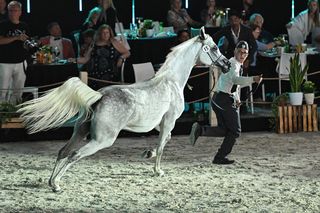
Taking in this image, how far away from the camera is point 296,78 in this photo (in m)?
14.0

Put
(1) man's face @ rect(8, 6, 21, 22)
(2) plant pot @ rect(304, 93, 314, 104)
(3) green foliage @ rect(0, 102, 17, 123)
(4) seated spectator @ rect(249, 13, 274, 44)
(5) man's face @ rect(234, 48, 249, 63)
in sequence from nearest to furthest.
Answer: (5) man's face @ rect(234, 48, 249, 63), (3) green foliage @ rect(0, 102, 17, 123), (1) man's face @ rect(8, 6, 21, 22), (2) plant pot @ rect(304, 93, 314, 104), (4) seated spectator @ rect(249, 13, 274, 44)

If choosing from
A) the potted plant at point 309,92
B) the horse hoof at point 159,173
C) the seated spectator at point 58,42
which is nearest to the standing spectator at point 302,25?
the potted plant at point 309,92

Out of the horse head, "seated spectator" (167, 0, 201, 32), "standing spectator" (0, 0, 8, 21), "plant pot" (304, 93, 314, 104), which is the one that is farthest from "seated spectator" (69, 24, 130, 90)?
the horse head

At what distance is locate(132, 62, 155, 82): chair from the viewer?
14375 millimetres

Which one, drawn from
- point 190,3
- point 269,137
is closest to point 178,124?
point 269,137

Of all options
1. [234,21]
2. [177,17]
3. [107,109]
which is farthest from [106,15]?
[107,109]

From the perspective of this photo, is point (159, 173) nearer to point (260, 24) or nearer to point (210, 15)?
point (260, 24)

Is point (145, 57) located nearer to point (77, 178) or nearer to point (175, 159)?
point (175, 159)

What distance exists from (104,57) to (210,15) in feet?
10.8

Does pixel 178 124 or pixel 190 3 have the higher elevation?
pixel 190 3

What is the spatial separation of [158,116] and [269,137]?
3641mm

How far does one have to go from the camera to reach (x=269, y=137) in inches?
529

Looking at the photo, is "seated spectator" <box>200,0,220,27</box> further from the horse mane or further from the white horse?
the white horse

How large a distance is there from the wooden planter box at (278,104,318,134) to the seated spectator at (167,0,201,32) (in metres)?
3.49
